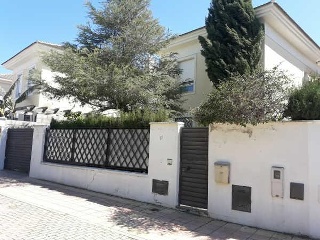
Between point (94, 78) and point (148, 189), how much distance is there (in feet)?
17.4

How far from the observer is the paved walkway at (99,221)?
5628mm

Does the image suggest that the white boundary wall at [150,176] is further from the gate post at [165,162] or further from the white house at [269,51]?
the white house at [269,51]

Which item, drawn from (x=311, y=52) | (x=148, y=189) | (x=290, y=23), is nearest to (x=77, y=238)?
(x=148, y=189)

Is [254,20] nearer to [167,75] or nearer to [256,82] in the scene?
Result: [167,75]

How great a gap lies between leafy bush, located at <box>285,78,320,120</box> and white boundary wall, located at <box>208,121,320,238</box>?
0.39m

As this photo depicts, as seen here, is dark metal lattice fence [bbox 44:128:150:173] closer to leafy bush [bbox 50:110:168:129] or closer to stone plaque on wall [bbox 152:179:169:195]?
leafy bush [bbox 50:110:168:129]

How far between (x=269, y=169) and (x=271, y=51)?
8.90 metres

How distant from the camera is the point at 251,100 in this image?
20.5ft

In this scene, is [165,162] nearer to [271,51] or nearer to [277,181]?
[277,181]

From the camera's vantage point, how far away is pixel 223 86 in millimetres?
6633

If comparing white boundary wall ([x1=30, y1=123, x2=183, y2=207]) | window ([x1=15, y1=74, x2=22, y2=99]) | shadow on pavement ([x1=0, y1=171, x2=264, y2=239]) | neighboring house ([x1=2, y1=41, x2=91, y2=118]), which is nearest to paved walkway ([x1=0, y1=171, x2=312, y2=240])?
shadow on pavement ([x1=0, y1=171, x2=264, y2=239])

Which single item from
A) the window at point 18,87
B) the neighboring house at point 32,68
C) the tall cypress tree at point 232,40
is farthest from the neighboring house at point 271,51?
the window at point 18,87

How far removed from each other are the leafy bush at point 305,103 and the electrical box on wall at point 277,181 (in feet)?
3.99

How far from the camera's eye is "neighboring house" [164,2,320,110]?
12906 mm
